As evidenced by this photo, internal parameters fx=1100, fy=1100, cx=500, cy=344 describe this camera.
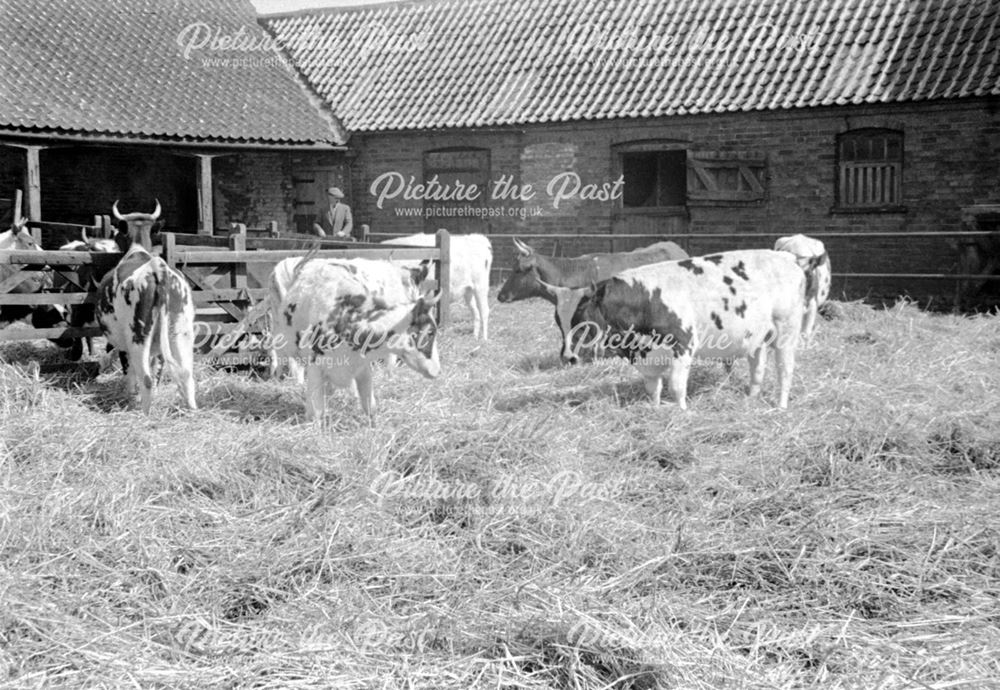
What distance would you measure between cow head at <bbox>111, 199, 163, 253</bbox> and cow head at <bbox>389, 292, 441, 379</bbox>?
3097mm

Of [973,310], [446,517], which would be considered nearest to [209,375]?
[446,517]

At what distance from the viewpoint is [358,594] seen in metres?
4.39

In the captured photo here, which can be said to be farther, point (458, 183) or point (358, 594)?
point (458, 183)

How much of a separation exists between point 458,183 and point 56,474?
15410 millimetres

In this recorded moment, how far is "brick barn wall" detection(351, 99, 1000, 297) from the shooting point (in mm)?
16453

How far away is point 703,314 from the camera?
26.0ft

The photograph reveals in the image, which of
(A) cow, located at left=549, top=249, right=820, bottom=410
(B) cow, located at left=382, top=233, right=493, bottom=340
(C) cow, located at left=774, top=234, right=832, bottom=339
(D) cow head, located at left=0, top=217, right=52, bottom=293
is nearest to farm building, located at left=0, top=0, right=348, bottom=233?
(D) cow head, located at left=0, top=217, right=52, bottom=293

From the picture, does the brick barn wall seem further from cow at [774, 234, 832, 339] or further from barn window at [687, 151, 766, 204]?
cow at [774, 234, 832, 339]

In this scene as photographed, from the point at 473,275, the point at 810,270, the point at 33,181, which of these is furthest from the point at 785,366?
the point at 33,181

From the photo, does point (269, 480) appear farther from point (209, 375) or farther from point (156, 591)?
point (209, 375)

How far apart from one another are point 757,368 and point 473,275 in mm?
5065

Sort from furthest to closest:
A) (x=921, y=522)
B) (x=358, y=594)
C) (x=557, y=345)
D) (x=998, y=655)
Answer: (x=557, y=345) < (x=921, y=522) < (x=358, y=594) < (x=998, y=655)

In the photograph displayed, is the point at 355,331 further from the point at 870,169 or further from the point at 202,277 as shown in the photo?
the point at 870,169

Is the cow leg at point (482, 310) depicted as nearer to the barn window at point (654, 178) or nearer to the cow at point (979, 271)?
the cow at point (979, 271)
